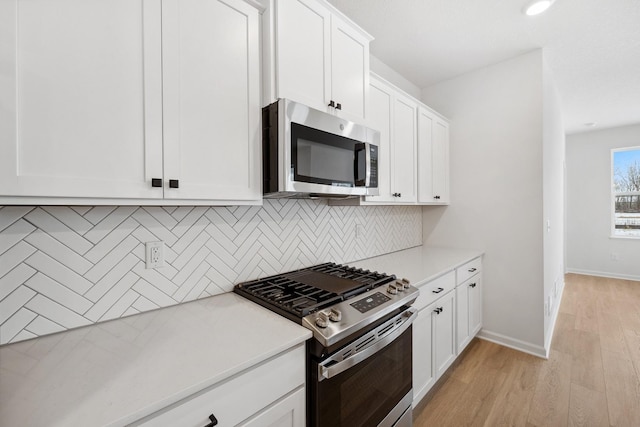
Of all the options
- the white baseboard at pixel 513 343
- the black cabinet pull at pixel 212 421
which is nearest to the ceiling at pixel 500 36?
the black cabinet pull at pixel 212 421

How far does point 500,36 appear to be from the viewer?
2.28 meters

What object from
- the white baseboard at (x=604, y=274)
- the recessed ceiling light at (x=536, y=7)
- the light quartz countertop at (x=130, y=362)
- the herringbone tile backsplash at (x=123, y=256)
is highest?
the recessed ceiling light at (x=536, y=7)

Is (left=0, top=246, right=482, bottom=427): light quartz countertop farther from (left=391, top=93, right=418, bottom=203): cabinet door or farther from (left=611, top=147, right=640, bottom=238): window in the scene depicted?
(left=611, top=147, right=640, bottom=238): window

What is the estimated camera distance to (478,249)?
9.28ft

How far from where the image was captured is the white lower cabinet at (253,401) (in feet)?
2.43

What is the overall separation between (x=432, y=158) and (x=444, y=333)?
158cm

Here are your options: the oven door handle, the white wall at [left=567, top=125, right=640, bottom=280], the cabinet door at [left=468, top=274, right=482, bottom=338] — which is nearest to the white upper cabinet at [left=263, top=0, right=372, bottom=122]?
the oven door handle

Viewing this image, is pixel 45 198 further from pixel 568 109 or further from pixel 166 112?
pixel 568 109

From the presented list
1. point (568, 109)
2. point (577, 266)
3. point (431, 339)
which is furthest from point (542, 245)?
point (577, 266)

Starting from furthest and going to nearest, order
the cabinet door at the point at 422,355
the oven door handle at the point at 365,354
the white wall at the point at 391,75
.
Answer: the white wall at the point at 391,75
the cabinet door at the point at 422,355
the oven door handle at the point at 365,354

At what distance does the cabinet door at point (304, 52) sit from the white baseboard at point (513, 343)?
2713 millimetres

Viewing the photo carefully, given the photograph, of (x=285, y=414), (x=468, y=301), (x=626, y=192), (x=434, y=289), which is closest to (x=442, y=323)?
(x=434, y=289)

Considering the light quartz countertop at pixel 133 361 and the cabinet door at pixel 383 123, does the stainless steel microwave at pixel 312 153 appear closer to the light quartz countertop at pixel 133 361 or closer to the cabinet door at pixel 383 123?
the cabinet door at pixel 383 123

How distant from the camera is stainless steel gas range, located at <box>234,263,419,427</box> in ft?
3.43
